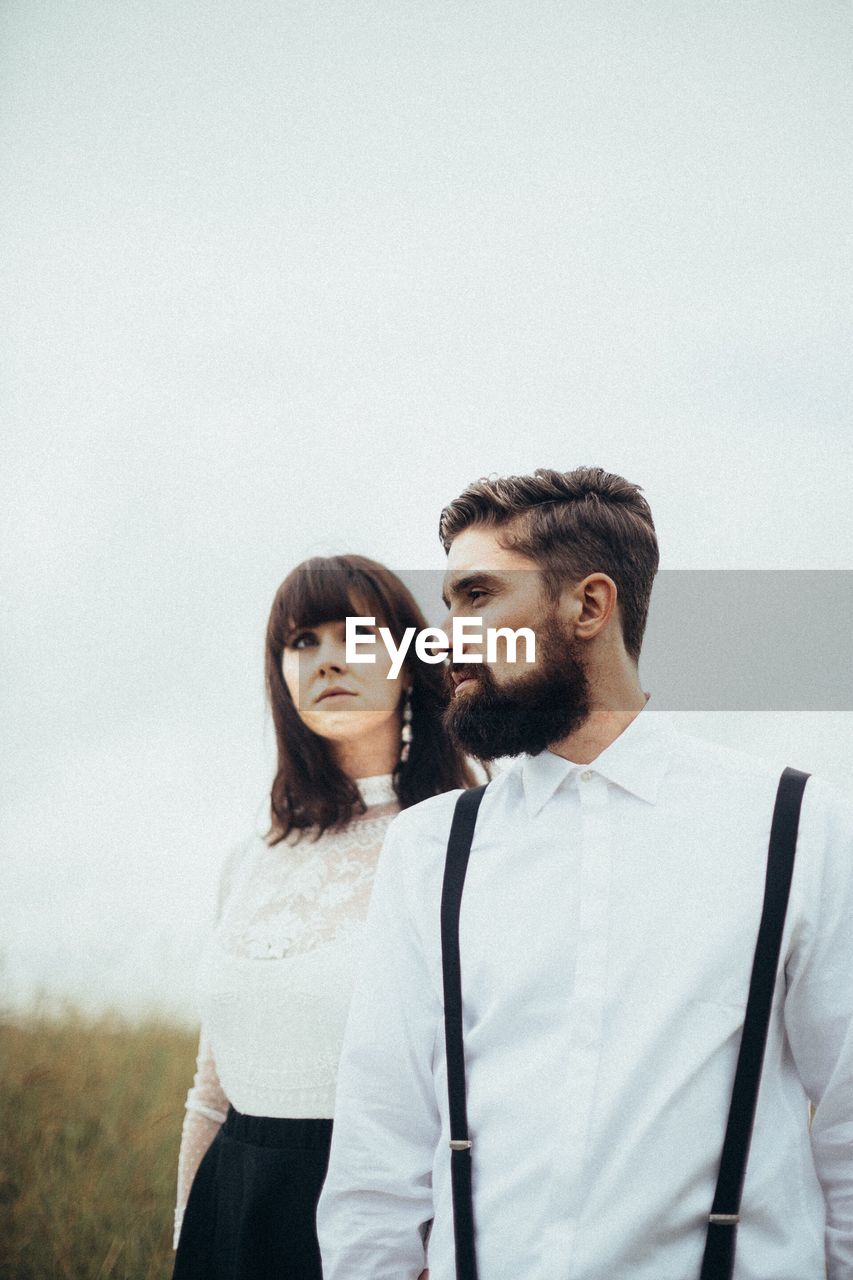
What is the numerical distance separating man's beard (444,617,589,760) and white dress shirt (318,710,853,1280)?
43 millimetres

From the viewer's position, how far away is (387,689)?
5.38ft

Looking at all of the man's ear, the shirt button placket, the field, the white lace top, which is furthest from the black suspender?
the field

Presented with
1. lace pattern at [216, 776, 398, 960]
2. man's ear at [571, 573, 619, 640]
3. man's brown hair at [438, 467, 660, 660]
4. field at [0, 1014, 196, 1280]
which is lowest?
field at [0, 1014, 196, 1280]

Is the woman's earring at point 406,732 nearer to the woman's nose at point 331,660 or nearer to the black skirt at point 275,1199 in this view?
the woman's nose at point 331,660

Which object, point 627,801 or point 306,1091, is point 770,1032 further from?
point 306,1091

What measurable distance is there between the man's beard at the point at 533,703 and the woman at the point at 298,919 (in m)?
0.45

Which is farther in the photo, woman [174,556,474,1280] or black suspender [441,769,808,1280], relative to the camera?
woman [174,556,474,1280]

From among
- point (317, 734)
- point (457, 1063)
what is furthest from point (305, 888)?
point (457, 1063)

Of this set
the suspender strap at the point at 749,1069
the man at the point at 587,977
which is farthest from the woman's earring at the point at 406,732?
the suspender strap at the point at 749,1069

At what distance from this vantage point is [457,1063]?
41.8 inches

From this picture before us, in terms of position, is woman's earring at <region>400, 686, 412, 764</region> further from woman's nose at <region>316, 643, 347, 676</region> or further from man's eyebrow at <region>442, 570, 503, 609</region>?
man's eyebrow at <region>442, 570, 503, 609</region>

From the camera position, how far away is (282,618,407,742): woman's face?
5.29 feet

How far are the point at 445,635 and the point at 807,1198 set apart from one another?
684 mm

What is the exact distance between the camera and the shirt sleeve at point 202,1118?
156cm
